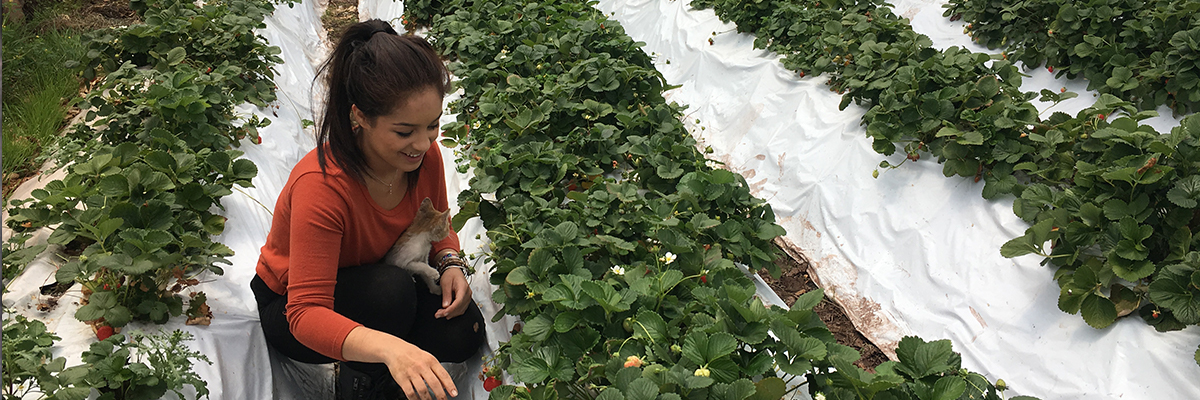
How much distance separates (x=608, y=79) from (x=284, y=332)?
5.89 feet

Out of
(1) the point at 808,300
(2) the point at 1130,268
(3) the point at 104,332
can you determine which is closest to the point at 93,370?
(3) the point at 104,332

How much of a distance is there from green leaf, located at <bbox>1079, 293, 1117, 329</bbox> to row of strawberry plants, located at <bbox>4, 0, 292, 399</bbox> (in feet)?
8.79

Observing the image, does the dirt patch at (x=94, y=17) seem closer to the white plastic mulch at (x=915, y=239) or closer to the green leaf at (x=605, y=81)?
the green leaf at (x=605, y=81)

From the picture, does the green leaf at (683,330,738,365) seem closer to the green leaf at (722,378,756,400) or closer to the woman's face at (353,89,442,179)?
the green leaf at (722,378,756,400)

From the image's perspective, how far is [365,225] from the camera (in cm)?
211

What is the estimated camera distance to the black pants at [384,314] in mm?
2152

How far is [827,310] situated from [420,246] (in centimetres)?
174

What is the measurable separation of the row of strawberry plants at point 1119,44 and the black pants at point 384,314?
9.84 ft

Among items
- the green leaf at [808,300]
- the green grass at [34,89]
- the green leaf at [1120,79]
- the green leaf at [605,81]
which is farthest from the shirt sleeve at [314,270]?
the green leaf at [1120,79]

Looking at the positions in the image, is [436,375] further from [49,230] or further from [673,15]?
[673,15]

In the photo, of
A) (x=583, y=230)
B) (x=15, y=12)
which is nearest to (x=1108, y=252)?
(x=583, y=230)

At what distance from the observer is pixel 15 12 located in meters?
4.32

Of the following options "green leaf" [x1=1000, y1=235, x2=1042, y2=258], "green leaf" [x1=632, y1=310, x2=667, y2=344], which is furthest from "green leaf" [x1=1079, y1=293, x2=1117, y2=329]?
"green leaf" [x1=632, y1=310, x2=667, y2=344]

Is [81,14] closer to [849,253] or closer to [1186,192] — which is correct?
[849,253]
